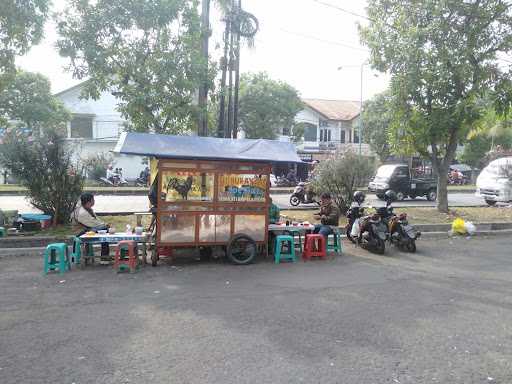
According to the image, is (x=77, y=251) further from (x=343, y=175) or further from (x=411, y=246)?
(x=343, y=175)

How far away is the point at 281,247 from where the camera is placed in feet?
27.2

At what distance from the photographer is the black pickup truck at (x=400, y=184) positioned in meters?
20.4

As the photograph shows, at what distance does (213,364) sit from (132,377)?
67cm

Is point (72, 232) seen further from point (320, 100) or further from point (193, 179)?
point (320, 100)

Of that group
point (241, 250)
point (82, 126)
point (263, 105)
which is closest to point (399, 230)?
point (241, 250)

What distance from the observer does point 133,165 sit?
3584 centimetres

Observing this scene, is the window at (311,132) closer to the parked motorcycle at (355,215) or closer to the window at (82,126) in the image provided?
the window at (82,126)

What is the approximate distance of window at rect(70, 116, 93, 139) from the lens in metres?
35.3

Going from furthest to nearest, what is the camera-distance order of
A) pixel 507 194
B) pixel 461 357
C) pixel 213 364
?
1. pixel 507 194
2. pixel 461 357
3. pixel 213 364

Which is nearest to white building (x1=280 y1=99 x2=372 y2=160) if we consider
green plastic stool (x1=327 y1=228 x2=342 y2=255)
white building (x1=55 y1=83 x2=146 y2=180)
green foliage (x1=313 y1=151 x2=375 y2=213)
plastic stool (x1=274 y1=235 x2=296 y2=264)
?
white building (x1=55 y1=83 x2=146 y2=180)

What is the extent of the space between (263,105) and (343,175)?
66.9 ft

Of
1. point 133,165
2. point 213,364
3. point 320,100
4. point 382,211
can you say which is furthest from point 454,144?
point 320,100

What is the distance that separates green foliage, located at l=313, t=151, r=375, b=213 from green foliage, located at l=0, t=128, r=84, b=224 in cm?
649

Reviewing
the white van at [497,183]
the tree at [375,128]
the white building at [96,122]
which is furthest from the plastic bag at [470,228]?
the white building at [96,122]
